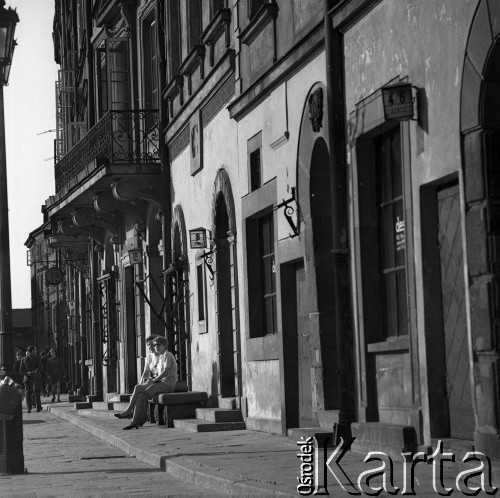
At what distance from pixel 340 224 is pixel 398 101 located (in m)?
2.27

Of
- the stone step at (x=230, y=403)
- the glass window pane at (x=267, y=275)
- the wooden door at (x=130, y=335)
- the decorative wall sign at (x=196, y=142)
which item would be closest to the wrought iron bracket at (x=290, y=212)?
the glass window pane at (x=267, y=275)

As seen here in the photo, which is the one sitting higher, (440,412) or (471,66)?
(471,66)

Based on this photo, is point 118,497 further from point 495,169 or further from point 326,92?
point 326,92

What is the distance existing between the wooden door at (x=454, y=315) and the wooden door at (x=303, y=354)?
4.40 meters

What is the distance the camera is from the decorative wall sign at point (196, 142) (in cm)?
2334

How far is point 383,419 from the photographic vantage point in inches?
555

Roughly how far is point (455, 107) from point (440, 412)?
2586mm

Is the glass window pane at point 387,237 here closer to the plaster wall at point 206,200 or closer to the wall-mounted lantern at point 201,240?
the plaster wall at point 206,200

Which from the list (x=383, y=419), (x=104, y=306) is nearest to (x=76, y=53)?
(x=104, y=306)

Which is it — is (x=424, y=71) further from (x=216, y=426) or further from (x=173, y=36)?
(x=173, y=36)

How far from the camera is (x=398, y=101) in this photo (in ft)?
42.1

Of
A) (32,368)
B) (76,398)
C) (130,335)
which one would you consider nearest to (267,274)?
(130,335)

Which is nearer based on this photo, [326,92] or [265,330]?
[326,92]

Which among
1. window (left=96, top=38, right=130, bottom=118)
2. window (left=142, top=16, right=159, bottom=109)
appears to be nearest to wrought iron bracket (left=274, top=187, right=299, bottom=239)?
window (left=142, top=16, right=159, bottom=109)
